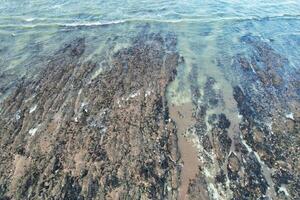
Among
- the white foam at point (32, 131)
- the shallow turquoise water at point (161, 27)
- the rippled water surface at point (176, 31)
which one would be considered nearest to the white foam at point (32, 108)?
the white foam at point (32, 131)

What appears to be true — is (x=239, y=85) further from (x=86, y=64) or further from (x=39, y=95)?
(x=39, y=95)

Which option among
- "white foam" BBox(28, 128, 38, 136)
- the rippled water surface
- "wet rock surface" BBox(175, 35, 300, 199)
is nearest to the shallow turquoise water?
the rippled water surface

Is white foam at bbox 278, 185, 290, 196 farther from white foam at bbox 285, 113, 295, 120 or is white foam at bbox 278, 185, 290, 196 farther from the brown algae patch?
white foam at bbox 285, 113, 295, 120

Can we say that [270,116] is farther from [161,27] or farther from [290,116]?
[161,27]

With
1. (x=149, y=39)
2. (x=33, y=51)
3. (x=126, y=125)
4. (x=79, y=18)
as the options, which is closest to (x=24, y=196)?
(x=126, y=125)

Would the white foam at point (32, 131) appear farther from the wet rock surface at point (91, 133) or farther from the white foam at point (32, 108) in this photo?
the white foam at point (32, 108)

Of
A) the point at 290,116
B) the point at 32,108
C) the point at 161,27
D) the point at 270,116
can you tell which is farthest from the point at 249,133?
the point at 161,27
